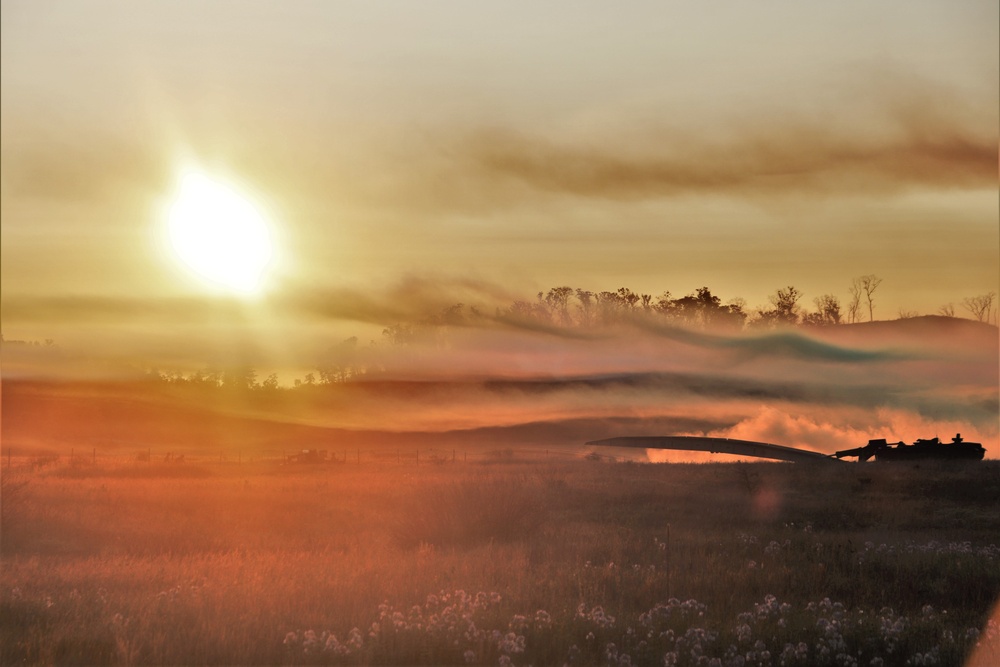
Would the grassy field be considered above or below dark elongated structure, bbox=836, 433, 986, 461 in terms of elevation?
above

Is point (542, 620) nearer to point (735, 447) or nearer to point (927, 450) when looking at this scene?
point (927, 450)

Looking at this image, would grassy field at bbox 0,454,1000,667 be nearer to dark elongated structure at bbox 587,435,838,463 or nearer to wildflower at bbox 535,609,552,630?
wildflower at bbox 535,609,552,630

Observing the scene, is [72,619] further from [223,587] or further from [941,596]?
[941,596]

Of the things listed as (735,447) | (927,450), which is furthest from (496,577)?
(735,447)

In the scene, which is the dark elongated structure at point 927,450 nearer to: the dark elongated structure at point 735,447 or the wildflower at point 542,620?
the dark elongated structure at point 735,447

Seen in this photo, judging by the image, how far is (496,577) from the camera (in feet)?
56.4

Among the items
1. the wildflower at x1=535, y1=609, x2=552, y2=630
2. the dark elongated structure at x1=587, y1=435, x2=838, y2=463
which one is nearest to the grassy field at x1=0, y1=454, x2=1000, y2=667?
the wildflower at x1=535, y1=609, x2=552, y2=630

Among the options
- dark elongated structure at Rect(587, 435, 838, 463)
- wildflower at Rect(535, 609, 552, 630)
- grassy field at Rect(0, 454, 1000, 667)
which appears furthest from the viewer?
dark elongated structure at Rect(587, 435, 838, 463)

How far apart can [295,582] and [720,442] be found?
197ft

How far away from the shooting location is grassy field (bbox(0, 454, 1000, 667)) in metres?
11.7

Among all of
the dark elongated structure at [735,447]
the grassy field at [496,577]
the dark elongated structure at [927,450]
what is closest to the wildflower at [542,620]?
the grassy field at [496,577]

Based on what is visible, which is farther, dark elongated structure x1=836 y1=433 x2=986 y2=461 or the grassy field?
dark elongated structure x1=836 y1=433 x2=986 y2=461

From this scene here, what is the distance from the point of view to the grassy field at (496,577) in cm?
1171

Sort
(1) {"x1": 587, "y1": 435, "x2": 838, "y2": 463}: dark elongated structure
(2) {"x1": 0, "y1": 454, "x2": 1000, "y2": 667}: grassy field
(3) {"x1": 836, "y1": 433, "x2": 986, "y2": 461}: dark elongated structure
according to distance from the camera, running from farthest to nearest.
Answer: (1) {"x1": 587, "y1": 435, "x2": 838, "y2": 463}: dark elongated structure < (3) {"x1": 836, "y1": 433, "x2": 986, "y2": 461}: dark elongated structure < (2) {"x1": 0, "y1": 454, "x2": 1000, "y2": 667}: grassy field
